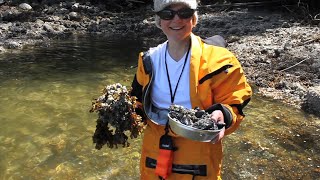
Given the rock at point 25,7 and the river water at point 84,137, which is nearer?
the river water at point 84,137

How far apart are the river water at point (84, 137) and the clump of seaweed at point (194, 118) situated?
11.0 ft

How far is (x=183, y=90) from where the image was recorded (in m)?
2.82

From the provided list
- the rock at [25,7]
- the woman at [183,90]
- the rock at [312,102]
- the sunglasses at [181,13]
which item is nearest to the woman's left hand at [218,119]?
the woman at [183,90]

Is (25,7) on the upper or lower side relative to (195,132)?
lower

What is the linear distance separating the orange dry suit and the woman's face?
0.09 m

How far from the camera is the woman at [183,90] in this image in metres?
2.72

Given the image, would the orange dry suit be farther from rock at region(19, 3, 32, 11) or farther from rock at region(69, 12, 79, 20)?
rock at region(19, 3, 32, 11)

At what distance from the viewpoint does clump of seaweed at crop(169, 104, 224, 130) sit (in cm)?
245

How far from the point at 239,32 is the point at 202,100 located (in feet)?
37.5

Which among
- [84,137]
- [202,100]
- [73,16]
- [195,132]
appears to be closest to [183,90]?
[202,100]

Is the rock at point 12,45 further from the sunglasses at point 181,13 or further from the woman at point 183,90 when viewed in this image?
the sunglasses at point 181,13

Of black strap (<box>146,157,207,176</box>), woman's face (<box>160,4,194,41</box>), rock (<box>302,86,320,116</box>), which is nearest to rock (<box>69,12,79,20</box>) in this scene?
rock (<box>302,86,320,116</box>)

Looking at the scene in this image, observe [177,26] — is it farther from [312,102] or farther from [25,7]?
[25,7]

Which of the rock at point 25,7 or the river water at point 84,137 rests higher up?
the rock at point 25,7
